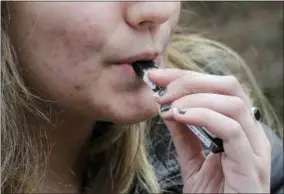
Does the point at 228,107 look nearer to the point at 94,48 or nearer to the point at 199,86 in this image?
the point at 199,86

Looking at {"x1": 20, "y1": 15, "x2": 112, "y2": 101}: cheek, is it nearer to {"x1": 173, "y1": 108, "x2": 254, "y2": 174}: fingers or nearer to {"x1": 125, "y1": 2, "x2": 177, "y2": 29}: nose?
{"x1": 125, "y1": 2, "x2": 177, "y2": 29}: nose

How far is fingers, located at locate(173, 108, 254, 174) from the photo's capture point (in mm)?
990

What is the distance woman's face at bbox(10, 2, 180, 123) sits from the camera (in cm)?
110

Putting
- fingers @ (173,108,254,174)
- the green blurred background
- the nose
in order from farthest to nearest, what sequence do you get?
the green blurred background < the nose < fingers @ (173,108,254,174)

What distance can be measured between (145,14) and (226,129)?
246 millimetres

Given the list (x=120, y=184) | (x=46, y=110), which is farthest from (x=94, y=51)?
(x=120, y=184)

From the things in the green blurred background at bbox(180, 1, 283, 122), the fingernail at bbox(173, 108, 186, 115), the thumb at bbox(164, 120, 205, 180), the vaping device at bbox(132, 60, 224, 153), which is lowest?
the green blurred background at bbox(180, 1, 283, 122)

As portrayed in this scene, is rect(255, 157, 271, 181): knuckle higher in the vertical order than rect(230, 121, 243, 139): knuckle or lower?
lower

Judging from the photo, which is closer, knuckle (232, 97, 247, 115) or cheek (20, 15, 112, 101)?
knuckle (232, 97, 247, 115)

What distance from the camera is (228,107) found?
1.01 m

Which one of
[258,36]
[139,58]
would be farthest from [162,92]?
[258,36]

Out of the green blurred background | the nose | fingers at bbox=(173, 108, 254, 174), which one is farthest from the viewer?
the green blurred background

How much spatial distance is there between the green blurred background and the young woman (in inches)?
47.8

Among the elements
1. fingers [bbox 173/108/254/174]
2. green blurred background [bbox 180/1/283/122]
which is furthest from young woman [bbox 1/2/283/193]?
green blurred background [bbox 180/1/283/122]
